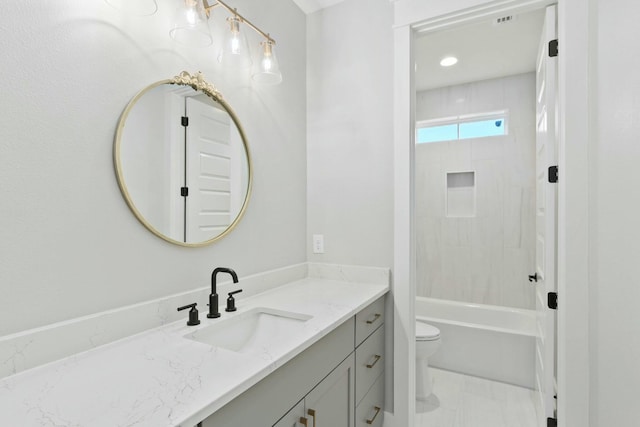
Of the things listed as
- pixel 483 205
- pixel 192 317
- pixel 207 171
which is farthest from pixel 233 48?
pixel 483 205

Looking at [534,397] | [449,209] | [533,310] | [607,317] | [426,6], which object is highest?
[426,6]

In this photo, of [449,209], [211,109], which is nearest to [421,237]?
[449,209]

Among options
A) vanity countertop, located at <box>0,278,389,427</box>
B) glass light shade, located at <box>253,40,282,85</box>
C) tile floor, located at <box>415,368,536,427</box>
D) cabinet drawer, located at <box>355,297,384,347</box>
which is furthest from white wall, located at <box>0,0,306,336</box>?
tile floor, located at <box>415,368,536,427</box>

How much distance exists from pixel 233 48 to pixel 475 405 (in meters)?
2.63

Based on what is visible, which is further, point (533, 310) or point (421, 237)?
point (421, 237)

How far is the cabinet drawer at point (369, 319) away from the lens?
1.49m

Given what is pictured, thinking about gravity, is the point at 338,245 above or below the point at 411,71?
below

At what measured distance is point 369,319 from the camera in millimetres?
1614

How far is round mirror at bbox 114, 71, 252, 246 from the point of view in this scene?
3.70 ft

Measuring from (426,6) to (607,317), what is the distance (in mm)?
1664

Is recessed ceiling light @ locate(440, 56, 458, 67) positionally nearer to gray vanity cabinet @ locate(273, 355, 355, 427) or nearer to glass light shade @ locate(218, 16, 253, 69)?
glass light shade @ locate(218, 16, 253, 69)

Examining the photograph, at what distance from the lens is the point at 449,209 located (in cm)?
353

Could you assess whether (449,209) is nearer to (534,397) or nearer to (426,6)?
(534,397)

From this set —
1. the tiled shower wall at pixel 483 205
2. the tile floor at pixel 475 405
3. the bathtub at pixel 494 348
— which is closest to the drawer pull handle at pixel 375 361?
the tile floor at pixel 475 405
